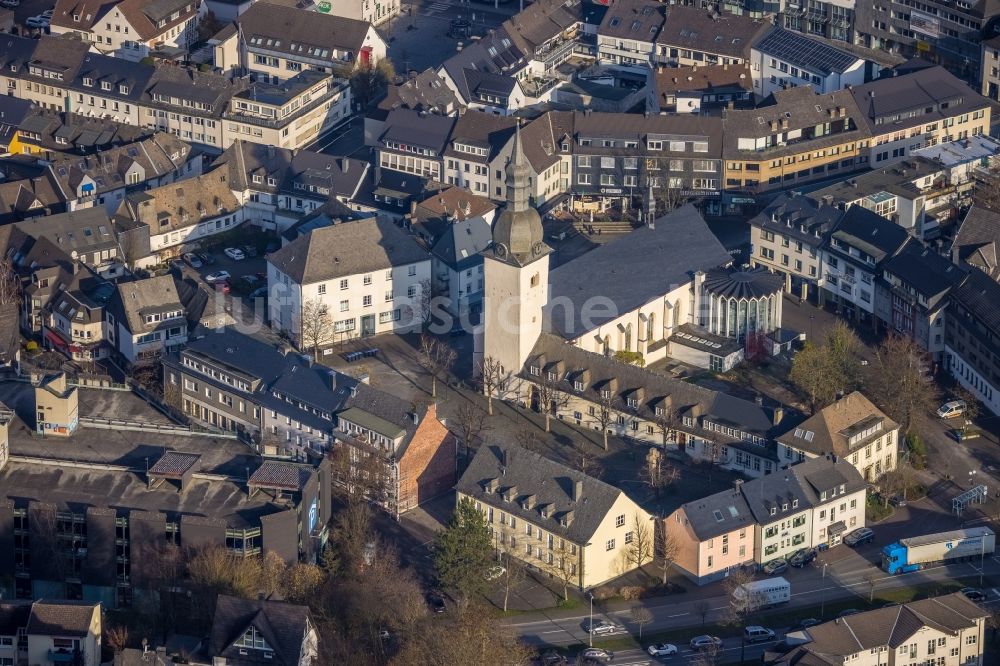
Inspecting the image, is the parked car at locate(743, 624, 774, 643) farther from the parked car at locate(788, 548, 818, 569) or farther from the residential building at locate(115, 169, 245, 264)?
the residential building at locate(115, 169, 245, 264)

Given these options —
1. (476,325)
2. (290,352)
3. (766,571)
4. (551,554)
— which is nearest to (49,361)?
(290,352)

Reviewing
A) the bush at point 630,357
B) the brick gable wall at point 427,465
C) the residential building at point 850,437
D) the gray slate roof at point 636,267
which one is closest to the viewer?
the brick gable wall at point 427,465

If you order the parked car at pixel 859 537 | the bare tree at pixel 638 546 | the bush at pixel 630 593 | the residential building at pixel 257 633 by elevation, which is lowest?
the parked car at pixel 859 537

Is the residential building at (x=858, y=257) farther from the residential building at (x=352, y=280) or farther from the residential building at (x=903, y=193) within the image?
the residential building at (x=352, y=280)

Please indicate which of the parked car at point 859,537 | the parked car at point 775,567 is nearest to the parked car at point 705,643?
the parked car at point 775,567

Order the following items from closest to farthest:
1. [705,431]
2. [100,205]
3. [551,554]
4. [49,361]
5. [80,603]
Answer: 1. [80,603]
2. [551,554]
3. [705,431]
4. [49,361]
5. [100,205]

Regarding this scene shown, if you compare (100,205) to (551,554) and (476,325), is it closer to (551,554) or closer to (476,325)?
(476,325)

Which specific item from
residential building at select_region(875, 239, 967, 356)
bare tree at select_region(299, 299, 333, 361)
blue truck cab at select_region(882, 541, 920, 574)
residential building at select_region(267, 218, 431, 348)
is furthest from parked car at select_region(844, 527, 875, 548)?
bare tree at select_region(299, 299, 333, 361)
